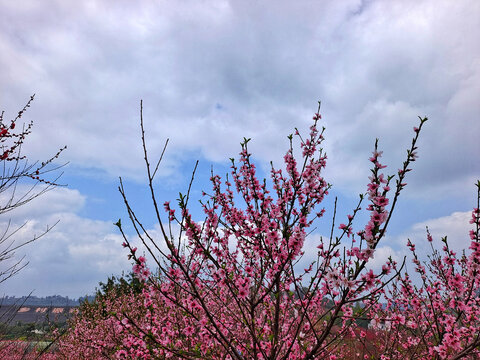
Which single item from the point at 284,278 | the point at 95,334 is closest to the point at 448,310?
the point at 284,278

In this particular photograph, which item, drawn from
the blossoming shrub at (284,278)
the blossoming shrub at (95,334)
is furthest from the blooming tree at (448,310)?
the blossoming shrub at (95,334)

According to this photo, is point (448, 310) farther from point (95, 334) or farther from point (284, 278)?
point (95, 334)

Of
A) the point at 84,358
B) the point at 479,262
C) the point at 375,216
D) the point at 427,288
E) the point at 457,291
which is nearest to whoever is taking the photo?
the point at 375,216

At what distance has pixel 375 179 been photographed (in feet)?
8.90

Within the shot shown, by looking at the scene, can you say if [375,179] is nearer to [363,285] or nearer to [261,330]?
[363,285]

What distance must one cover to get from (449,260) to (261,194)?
3.15m

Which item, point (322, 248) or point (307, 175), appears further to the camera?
point (307, 175)

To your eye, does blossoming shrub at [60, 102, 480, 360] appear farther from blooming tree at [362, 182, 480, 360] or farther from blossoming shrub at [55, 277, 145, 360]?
blossoming shrub at [55, 277, 145, 360]

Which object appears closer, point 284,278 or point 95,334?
point 284,278

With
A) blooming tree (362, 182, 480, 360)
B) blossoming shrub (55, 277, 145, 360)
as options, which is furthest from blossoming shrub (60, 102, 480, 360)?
blossoming shrub (55, 277, 145, 360)

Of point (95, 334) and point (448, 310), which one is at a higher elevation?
point (448, 310)

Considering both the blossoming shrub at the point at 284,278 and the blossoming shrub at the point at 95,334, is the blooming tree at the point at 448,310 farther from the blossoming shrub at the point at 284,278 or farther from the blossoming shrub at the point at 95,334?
the blossoming shrub at the point at 95,334

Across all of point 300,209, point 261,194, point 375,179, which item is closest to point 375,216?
point 375,179

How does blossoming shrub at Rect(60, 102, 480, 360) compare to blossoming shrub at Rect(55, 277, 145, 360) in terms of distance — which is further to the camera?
blossoming shrub at Rect(55, 277, 145, 360)
